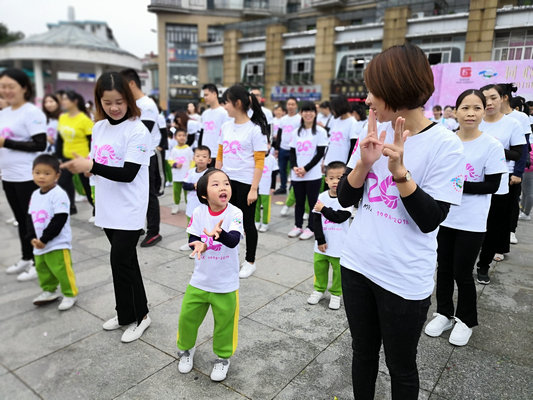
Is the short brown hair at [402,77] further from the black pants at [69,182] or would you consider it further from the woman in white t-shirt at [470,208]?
the black pants at [69,182]

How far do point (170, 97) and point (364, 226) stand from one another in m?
43.4

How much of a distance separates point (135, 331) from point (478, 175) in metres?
3.05

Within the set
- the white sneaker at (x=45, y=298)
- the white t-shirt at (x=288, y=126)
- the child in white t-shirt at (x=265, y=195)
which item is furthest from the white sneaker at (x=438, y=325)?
the white t-shirt at (x=288, y=126)

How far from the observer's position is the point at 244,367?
2.67 m

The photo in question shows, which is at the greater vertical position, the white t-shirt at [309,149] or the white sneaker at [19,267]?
the white t-shirt at [309,149]

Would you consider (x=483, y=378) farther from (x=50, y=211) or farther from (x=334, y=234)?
(x=50, y=211)

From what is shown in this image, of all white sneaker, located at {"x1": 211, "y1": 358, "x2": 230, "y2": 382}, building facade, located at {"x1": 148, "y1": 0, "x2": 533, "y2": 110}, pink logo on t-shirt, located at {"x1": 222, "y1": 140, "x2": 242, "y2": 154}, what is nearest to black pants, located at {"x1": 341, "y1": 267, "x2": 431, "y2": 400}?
white sneaker, located at {"x1": 211, "y1": 358, "x2": 230, "y2": 382}

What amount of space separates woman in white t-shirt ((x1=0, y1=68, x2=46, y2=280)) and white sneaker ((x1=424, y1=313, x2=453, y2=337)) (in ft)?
13.3

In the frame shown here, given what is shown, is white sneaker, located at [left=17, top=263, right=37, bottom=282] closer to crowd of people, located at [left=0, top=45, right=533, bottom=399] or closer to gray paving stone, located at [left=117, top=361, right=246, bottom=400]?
crowd of people, located at [left=0, top=45, right=533, bottom=399]

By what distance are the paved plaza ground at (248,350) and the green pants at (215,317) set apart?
0.21 m

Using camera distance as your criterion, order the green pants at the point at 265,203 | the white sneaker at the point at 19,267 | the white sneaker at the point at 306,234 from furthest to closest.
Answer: the green pants at the point at 265,203 < the white sneaker at the point at 306,234 < the white sneaker at the point at 19,267

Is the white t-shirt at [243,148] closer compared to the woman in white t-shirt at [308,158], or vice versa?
the white t-shirt at [243,148]

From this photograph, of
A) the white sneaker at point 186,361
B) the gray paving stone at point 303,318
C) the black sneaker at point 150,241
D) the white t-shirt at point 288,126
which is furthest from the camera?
the white t-shirt at point 288,126

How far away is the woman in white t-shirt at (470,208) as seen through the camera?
115 inches
